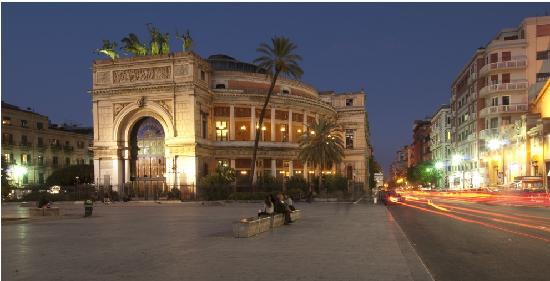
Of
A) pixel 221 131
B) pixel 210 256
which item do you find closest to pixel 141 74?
pixel 221 131

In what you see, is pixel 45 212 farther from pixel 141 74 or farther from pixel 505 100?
pixel 505 100

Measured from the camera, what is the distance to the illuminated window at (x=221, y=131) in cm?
7606

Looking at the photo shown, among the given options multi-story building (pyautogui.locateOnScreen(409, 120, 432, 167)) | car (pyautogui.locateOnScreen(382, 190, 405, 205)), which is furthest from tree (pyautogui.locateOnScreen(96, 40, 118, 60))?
multi-story building (pyautogui.locateOnScreen(409, 120, 432, 167))

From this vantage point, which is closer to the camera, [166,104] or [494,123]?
[166,104]

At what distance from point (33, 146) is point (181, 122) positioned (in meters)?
40.2

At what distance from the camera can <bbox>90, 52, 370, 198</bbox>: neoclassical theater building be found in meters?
66.1

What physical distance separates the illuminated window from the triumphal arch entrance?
454cm

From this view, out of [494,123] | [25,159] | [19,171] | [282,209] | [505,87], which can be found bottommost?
[282,209]

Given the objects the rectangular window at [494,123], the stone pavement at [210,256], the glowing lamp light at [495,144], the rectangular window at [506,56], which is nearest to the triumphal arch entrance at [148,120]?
the glowing lamp light at [495,144]

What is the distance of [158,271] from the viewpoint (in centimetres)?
1084

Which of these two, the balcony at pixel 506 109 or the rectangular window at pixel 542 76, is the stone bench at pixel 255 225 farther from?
the rectangular window at pixel 542 76

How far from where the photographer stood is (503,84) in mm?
74812

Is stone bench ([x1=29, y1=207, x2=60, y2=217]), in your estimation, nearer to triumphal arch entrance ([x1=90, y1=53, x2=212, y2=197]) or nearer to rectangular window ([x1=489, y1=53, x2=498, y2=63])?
triumphal arch entrance ([x1=90, y1=53, x2=212, y2=197])

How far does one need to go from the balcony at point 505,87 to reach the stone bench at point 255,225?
198 feet
